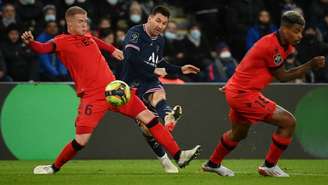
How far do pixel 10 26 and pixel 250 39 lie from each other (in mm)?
5504

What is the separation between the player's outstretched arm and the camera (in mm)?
11062

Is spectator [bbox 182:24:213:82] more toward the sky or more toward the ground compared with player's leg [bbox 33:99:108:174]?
more toward the ground

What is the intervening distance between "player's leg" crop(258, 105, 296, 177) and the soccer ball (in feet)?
6.22

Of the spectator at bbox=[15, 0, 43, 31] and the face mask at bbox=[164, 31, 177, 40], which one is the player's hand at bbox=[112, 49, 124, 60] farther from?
the face mask at bbox=[164, 31, 177, 40]

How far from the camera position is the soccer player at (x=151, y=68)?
13.0m

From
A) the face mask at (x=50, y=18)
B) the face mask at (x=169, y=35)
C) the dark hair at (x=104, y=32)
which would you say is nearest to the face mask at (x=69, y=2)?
the face mask at (x=50, y=18)

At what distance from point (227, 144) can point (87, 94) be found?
6.59 ft

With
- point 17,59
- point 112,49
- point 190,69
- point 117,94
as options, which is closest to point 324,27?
point 17,59

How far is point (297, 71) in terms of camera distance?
1134cm

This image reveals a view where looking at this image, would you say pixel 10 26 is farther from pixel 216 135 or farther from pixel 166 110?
pixel 166 110

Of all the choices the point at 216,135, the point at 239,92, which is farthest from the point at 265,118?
the point at 216,135

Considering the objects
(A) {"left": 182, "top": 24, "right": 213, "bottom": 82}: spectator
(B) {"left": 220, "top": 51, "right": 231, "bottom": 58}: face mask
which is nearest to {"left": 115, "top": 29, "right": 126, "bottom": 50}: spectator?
(A) {"left": 182, "top": 24, "right": 213, "bottom": 82}: spectator

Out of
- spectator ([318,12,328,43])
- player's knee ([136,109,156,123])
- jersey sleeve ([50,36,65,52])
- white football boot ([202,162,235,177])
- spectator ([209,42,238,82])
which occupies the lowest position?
spectator ([209,42,238,82])

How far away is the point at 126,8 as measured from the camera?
20.3 meters
